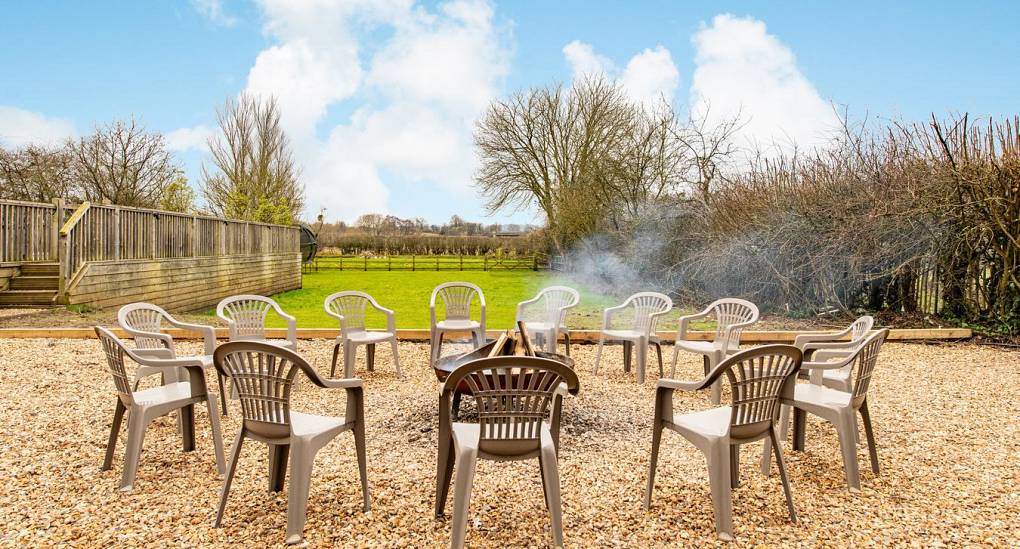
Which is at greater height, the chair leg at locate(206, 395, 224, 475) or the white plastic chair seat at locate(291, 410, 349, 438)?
the white plastic chair seat at locate(291, 410, 349, 438)

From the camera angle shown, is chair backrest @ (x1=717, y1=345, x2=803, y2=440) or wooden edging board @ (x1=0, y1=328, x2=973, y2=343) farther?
wooden edging board @ (x1=0, y1=328, x2=973, y2=343)

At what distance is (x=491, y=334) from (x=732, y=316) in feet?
9.31

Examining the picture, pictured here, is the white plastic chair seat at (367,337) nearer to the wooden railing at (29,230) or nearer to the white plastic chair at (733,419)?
the white plastic chair at (733,419)

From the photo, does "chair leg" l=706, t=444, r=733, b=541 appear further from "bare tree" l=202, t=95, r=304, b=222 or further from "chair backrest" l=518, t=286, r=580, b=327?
"bare tree" l=202, t=95, r=304, b=222

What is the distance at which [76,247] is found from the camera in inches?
312

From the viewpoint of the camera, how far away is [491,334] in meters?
6.55

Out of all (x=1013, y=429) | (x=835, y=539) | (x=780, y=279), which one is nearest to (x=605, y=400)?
(x=835, y=539)

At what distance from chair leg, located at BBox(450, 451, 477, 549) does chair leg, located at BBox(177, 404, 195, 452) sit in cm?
183

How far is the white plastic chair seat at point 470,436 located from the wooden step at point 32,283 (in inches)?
363

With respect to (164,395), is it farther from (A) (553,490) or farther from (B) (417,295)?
(B) (417,295)

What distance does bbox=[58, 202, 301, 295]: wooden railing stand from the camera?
7883 millimetres

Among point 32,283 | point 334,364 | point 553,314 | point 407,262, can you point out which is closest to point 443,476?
point 334,364

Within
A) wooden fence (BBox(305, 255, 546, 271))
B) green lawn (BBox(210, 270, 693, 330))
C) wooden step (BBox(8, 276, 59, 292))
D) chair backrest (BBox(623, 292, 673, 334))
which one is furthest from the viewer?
wooden fence (BBox(305, 255, 546, 271))

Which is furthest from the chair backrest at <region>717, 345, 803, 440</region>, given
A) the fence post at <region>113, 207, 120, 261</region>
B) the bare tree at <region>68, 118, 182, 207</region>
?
the bare tree at <region>68, 118, 182, 207</region>
